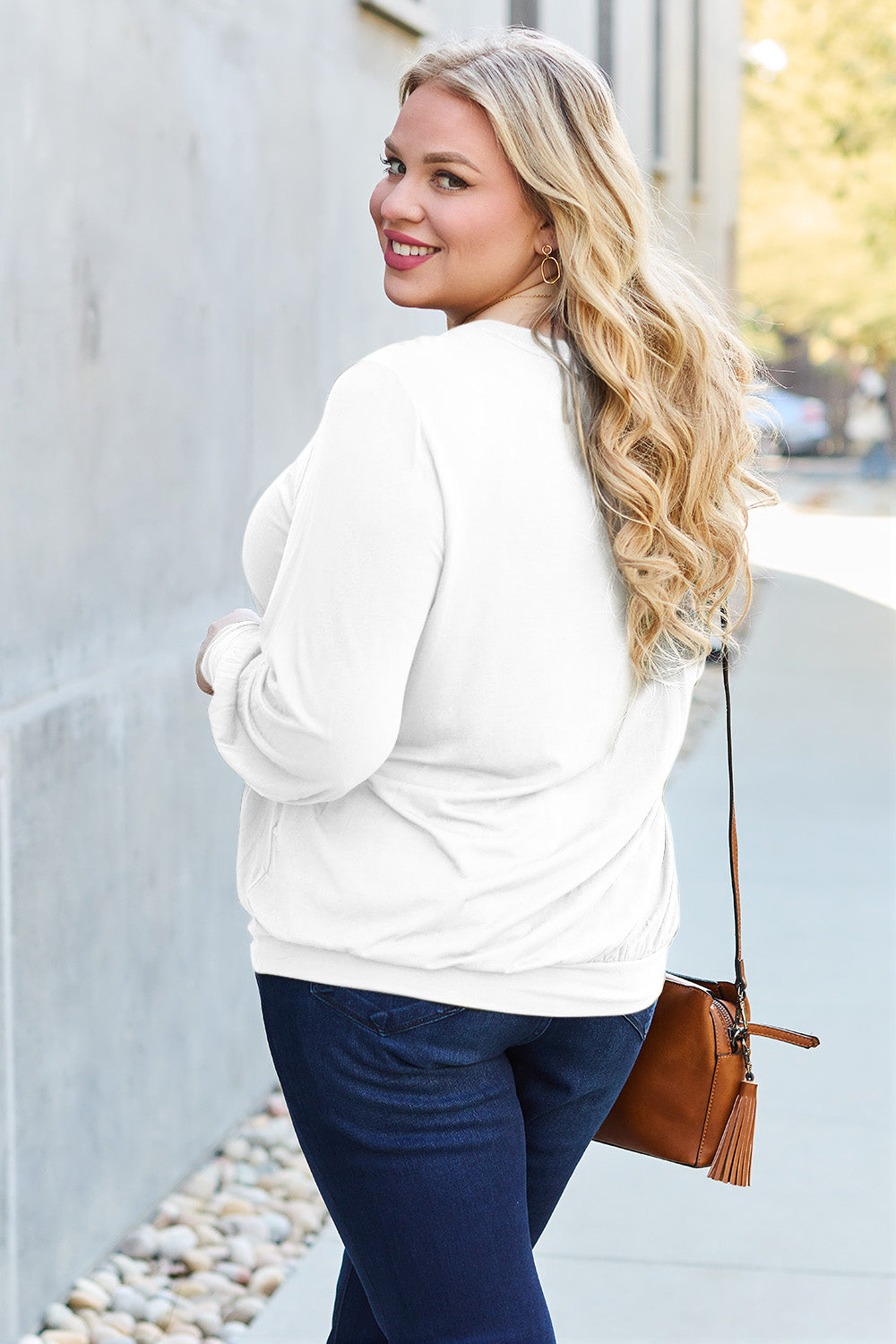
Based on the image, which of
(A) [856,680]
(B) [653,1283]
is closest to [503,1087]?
(B) [653,1283]

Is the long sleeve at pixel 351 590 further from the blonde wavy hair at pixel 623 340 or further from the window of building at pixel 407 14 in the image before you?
the window of building at pixel 407 14

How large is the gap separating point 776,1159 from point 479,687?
2667mm

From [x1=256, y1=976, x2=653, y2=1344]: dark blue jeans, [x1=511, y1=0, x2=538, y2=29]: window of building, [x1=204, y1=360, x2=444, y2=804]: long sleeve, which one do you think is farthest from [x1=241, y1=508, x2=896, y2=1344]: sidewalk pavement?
[x1=511, y1=0, x2=538, y2=29]: window of building

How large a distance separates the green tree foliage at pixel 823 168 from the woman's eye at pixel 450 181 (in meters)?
18.7

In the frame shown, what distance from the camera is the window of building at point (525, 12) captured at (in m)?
7.42

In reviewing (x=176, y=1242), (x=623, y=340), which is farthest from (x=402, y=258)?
(x=176, y=1242)

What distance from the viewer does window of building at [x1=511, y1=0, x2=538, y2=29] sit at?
24.3ft

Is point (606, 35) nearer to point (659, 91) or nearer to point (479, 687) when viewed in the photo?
point (659, 91)

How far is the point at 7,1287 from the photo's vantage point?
2.83 m

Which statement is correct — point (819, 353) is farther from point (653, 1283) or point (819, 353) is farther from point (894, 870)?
point (653, 1283)

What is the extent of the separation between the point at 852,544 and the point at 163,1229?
14.7 metres

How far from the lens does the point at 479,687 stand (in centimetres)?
153

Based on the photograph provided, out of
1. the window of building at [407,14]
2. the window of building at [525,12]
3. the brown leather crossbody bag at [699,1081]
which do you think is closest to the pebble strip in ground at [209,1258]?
the brown leather crossbody bag at [699,1081]

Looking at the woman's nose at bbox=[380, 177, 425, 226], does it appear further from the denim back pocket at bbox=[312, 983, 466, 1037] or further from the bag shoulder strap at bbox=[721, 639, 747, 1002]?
the denim back pocket at bbox=[312, 983, 466, 1037]
